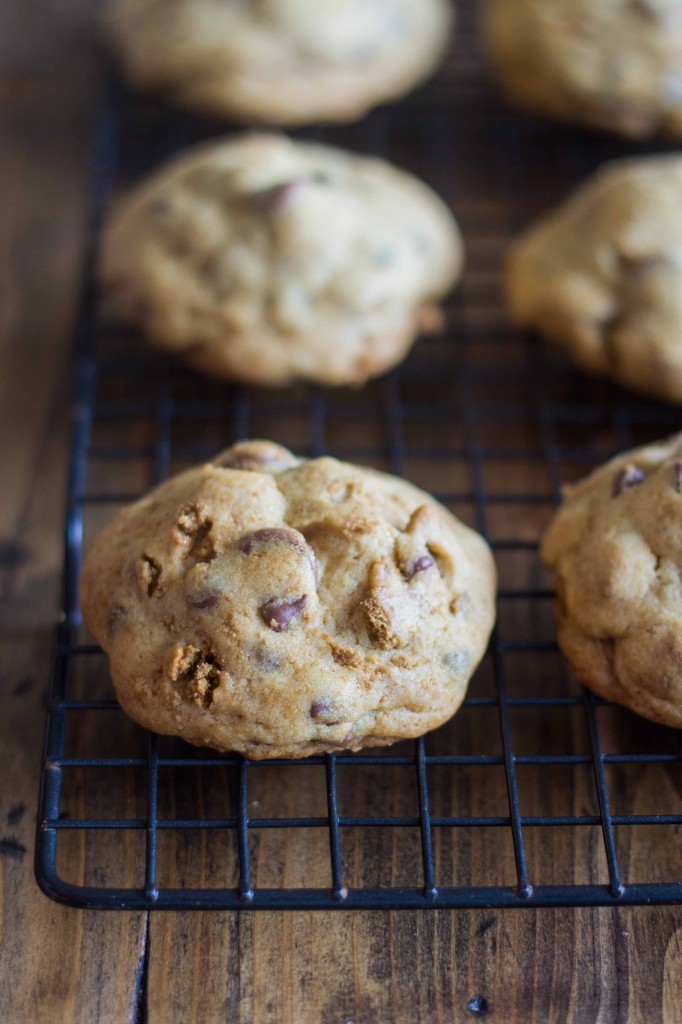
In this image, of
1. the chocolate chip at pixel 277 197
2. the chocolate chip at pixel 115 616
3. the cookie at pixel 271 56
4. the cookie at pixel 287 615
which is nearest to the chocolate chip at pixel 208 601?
the cookie at pixel 287 615

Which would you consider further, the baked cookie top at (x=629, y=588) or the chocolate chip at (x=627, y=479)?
the chocolate chip at (x=627, y=479)

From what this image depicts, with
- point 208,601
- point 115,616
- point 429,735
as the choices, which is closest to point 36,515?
point 115,616

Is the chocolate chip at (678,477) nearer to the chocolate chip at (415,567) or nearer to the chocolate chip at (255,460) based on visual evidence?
the chocolate chip at (415,567)

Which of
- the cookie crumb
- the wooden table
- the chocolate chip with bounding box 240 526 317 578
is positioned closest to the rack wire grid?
the wooden table

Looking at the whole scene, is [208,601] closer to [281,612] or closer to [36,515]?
[281,612]

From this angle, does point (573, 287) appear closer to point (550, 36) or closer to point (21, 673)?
point (550, 36)

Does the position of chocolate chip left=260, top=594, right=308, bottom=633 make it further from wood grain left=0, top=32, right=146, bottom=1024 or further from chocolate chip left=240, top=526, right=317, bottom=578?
wood grain left=0, top=32, right=146, bottom=1024
